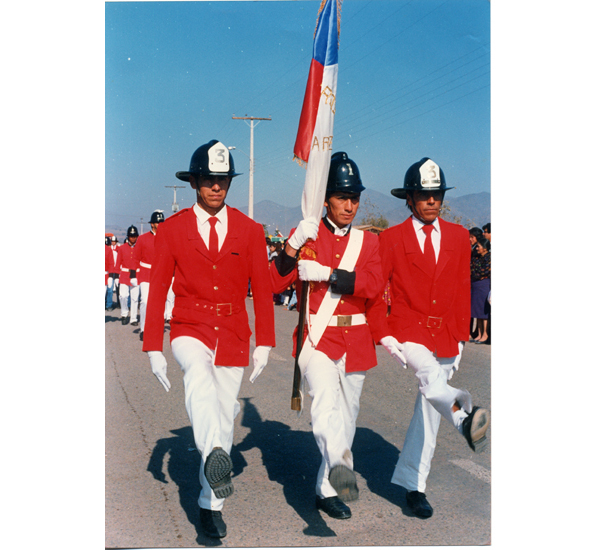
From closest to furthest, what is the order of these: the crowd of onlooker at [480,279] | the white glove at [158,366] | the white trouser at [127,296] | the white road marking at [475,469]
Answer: the white glove at [158,366], the white road marking at [475,469], the crowd of onlooker at [480,279], the white trouser at [127,296]

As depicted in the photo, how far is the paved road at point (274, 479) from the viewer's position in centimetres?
425

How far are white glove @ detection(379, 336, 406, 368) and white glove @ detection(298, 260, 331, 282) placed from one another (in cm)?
58

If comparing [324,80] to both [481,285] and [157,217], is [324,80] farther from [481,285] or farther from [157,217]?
[481,285]

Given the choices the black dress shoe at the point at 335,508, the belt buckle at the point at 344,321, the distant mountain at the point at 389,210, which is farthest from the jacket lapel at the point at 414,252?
the black dress shoe at the point at 335,508

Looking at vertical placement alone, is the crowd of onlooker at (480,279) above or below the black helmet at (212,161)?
below

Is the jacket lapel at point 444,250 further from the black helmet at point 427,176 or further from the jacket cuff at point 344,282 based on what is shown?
the jacket cuff at point 344,282

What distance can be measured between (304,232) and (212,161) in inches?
28.6

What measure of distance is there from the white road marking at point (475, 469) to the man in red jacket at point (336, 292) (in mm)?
1176

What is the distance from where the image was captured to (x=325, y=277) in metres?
4.36

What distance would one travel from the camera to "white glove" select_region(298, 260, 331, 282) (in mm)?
4336

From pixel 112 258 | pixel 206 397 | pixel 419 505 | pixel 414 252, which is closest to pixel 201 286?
pixel 206 397

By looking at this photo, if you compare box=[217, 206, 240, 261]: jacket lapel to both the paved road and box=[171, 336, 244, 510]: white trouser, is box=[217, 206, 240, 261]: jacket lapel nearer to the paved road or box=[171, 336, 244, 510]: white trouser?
box=[171, 336, 244, 510]: white trouser

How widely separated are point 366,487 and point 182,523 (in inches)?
52.7

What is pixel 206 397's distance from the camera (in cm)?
408
